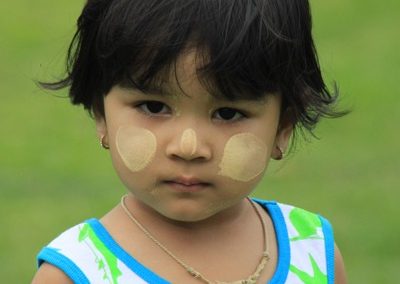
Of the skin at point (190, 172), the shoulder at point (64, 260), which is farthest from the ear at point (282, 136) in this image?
the shoulder at point (64, 260)

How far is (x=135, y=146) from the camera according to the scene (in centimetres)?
400

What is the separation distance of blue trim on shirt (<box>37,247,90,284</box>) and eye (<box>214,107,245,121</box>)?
54 centimetres

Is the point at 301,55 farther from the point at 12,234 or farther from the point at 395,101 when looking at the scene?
the point at 395,101

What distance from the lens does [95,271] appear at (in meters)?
4.05

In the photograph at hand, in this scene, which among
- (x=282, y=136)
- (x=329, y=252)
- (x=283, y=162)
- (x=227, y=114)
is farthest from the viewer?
(x=283, y=162)

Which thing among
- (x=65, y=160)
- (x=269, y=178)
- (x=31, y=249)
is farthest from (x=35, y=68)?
(x=31, y=249)

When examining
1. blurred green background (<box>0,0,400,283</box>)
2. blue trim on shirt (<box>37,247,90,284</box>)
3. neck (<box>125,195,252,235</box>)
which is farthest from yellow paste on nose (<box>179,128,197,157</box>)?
blurred green background (<box>0,0,400,283</box>)

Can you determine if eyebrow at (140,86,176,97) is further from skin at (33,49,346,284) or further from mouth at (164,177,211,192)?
mouth at (164,177,211,192)

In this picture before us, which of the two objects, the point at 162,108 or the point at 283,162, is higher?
the point at 283,162

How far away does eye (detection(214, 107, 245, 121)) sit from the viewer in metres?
3.98

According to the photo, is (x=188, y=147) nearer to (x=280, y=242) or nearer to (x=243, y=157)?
(x=243, y=157)

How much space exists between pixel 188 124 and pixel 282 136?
40cm

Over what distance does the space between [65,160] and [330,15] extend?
365 centimetres

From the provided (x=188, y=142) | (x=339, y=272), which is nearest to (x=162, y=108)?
(x=188, y=142)
